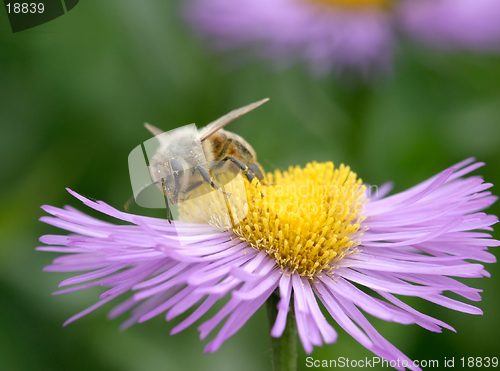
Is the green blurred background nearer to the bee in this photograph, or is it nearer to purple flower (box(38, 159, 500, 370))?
purple flower (box(38, 159, 500, 370))

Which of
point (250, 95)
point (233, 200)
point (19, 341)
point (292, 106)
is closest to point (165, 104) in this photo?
point (250, 95)

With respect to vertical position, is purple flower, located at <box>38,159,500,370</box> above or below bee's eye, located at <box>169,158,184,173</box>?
below

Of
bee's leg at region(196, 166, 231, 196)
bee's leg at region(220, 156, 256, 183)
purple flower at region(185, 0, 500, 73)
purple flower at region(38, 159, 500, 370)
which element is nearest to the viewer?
purple flower at region(38, 159, 500, 370)

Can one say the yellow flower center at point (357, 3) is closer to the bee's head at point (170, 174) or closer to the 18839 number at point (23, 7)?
the 18839 number at point (23, 7)

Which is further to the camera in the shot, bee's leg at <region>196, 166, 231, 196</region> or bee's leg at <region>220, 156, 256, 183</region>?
bee's leg at <region>220, 156, 256, 183</region>

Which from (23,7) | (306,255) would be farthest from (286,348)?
(23,7)

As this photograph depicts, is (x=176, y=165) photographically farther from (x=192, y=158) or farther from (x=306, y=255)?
(x=306, y=255)

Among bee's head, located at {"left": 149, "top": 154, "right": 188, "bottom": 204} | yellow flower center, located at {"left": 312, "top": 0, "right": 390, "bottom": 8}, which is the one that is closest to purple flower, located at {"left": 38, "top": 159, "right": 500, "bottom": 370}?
bee's head, located at {"left": 149, "top": 154, "right": 188, "bottom": 204}
